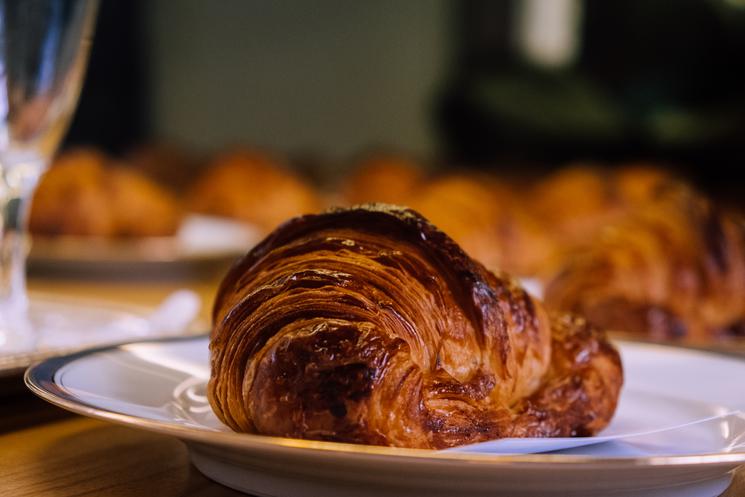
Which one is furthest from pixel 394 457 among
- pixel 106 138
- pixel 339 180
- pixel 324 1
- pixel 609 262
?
pixel 324 1

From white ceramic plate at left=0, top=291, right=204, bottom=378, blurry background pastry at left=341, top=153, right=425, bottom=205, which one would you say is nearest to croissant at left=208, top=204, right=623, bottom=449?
white ceramic plate at left=0, top=291, right=204, bottom=378

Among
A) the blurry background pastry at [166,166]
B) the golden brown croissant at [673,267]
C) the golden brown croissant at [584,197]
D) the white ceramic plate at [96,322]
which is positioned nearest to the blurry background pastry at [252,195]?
the blurry background pastry at [166,166]

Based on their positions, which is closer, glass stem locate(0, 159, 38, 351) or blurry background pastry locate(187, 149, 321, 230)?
glass stem locate(0, 159, 38, 351)

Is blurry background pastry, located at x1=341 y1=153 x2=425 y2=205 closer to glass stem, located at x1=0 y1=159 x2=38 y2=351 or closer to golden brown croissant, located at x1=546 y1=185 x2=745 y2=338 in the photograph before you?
golden brown croissant, located at x1=546 y1=185 x2=745 y2=338

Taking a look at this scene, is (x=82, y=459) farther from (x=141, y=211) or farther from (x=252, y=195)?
(x=252, y=195)

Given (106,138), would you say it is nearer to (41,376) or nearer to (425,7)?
(425,7)

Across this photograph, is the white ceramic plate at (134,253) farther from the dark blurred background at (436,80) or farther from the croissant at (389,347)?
the dark blurred background at (436,80)
